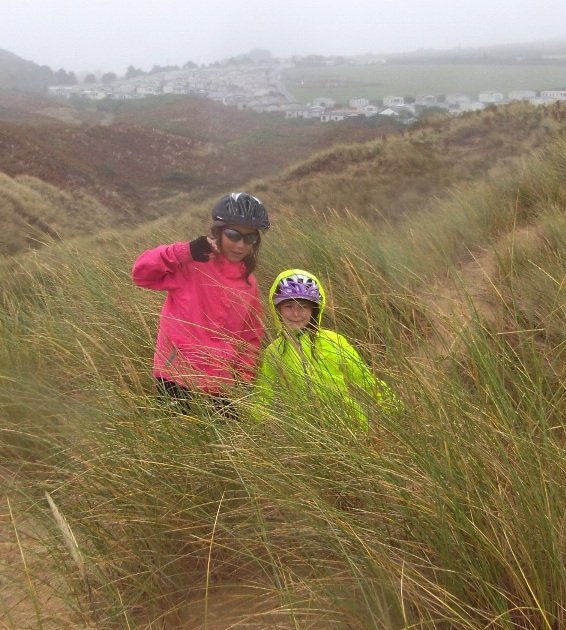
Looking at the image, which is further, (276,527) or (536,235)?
(536,235)

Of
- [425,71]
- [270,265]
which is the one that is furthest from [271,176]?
[270,265]

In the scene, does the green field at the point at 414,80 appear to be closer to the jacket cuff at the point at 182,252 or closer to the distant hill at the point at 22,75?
the jacket cuff at the point at 182,252

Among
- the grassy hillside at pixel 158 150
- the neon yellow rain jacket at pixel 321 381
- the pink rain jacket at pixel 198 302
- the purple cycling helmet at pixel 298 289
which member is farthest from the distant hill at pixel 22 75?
the neon yellow rain jacket at pixel 321 381

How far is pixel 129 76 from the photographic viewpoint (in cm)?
4219

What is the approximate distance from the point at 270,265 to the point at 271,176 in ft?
57.0

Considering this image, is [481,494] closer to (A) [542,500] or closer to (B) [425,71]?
(A) [542,500]

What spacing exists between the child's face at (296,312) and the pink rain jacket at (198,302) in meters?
0.12

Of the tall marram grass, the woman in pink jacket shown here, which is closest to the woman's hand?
the woman in pink jacket

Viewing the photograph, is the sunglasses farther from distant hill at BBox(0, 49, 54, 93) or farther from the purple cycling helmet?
distant hill at BBox(0, 49, 54, 93)

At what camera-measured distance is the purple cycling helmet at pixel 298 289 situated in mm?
2840

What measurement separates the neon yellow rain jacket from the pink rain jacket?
0.95ft

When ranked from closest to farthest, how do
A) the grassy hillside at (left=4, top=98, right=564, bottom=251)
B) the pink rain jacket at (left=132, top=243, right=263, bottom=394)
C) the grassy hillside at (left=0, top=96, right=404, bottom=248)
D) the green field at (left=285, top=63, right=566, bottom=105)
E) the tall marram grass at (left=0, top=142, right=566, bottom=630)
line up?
1. the tall marram grass at (left=0, top=142, right=566, bottom=630)
2. the pink rain jacket at (left=132, top=243, right=263, bottom=394)
3. the grassy hillside at (left=4, top=98, right=564, bottom=251)
4. the green field at (left=285, top=63, right=566, bottom=105)
5. the grassy hillside at (left=0, top=96, right=404, bottom=248)

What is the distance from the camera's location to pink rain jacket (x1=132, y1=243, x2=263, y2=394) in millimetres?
2758

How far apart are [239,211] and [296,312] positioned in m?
0.54
